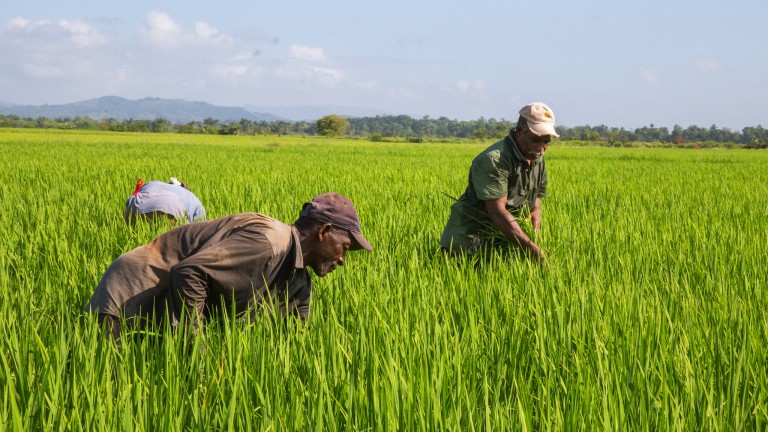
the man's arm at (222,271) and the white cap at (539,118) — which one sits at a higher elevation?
the white cap at (539,118)

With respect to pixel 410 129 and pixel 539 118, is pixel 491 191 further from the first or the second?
pixel 410 129

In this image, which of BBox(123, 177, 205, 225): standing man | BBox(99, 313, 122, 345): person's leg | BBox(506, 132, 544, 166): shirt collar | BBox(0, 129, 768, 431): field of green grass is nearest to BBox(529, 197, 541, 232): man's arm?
BBox(0, 129, 768, 431): field of green grass

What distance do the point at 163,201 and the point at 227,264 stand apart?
Result: 2277mm

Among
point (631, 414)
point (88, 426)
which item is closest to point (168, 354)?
point (88, 426)

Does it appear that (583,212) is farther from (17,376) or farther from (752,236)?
(17,376)

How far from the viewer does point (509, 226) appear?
347 cm

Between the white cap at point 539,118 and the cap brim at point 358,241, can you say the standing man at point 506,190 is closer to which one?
the white cap at point 539,118

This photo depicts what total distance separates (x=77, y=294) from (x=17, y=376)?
110 cm

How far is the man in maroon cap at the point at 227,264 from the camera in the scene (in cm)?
208

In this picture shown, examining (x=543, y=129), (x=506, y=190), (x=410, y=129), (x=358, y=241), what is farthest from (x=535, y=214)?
(x=410, y=129)

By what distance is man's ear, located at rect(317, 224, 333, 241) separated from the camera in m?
2.14

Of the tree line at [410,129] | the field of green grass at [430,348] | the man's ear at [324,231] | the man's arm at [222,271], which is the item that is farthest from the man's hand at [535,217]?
the tree line at [410,129]

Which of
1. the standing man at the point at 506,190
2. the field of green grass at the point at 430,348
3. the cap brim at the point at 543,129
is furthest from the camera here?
the standing man at the point at 506,190

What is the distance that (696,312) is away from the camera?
8.74 feet
